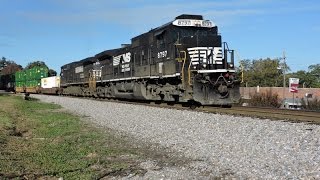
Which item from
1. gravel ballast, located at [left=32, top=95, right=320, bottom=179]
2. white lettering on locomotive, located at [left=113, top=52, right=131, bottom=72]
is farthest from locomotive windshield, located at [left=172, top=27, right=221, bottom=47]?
white lettering on locomotive, located at [left=113, top=52, right=131, bottom=72]

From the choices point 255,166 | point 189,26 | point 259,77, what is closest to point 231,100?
point 189,26

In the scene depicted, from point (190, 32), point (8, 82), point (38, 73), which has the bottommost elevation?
point (8, 82)

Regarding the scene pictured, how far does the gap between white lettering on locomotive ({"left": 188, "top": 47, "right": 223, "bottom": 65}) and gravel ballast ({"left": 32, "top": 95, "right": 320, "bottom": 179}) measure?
10.7ft

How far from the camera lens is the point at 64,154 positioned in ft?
28.6

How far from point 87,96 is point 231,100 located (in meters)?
22.3

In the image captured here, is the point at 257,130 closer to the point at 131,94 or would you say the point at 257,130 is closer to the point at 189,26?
the point at 189,26

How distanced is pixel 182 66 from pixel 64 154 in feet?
31.6

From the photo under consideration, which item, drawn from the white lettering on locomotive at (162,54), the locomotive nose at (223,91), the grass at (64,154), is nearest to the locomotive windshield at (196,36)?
the white lettering on locomotive at (162,54)

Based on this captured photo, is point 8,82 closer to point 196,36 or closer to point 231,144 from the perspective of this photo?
point 196,36

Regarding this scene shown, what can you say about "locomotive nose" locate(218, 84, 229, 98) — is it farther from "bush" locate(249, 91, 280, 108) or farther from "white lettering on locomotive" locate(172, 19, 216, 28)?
"bush" locate(249, 91, 280, 108)

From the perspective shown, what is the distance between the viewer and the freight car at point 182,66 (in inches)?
667

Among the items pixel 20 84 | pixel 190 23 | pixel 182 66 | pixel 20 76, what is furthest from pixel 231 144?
pixel 20 76

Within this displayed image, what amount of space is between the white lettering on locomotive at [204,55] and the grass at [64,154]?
6334 mm

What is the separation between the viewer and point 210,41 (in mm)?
18297
